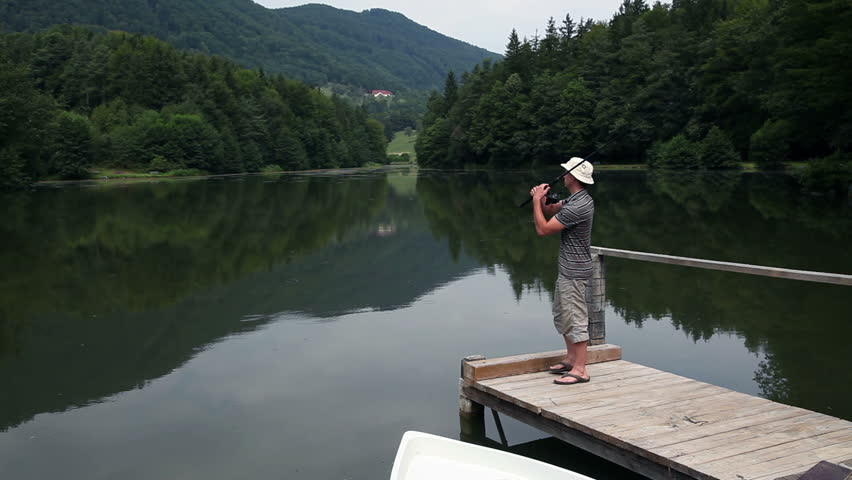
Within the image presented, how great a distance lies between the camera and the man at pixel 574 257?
6.34 metres

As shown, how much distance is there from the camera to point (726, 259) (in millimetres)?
15688

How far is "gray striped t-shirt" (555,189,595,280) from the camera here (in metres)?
6.32

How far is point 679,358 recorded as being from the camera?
884 centimetres

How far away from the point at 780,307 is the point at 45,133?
5848 centimetres

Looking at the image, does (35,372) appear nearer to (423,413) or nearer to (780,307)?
(423,413)

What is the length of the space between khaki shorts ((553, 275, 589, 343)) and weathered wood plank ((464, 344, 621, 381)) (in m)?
0.53

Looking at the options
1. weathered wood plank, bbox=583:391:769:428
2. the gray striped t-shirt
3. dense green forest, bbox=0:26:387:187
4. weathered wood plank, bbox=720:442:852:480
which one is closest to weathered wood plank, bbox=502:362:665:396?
weathered wood plank, bbox=583:391:769:428

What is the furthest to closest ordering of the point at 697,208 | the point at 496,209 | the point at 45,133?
the point at 45,133 < the point at 496,209 < the point at 697,208

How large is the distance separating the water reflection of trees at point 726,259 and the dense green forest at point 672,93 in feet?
Result: 26.0

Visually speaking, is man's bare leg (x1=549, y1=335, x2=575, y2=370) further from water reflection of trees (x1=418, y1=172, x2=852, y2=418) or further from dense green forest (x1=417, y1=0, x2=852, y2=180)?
dense green forest (x1=417, y1=0, x2=852, y2=180)

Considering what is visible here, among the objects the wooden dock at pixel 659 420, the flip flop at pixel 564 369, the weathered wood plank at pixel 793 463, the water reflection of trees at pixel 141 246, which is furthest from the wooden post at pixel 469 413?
the water reflection of trees at pixel 141 246

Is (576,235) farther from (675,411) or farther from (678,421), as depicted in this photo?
(678,421)

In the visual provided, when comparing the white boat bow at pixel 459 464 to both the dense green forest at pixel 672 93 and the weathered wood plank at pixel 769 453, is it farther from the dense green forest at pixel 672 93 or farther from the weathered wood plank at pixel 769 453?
the dense green forest at pixel 672 93

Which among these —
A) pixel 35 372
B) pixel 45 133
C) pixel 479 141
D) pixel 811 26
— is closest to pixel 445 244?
pixel 35 372
